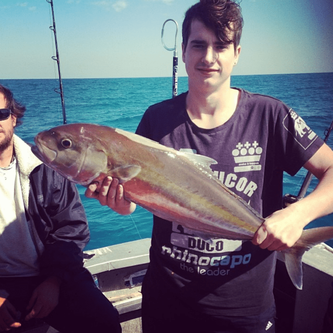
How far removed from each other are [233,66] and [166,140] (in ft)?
2.18

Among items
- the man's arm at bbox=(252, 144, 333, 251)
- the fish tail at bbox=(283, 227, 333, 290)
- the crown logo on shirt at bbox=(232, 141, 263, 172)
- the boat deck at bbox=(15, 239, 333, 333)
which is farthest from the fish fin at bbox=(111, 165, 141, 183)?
the boat deck at bbox=(15, 239, 333, 333)

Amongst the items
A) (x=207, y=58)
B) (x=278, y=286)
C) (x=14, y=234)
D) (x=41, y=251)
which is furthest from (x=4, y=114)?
(x=278, y=286)

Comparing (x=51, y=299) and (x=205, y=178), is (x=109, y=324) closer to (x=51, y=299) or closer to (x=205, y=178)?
(x=51, y=299)

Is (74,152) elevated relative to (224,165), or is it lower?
elevated

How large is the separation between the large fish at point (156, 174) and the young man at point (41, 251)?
1.40 m

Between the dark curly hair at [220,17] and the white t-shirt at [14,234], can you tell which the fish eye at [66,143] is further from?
the white t-shirt at [14,234]

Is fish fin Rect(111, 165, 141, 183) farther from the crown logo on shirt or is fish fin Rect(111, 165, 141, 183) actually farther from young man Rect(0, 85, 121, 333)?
young man Rect(0, 85, 121, 333)

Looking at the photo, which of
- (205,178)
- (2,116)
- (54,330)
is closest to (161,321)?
(205,178)

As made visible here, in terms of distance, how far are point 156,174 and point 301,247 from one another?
104 cm

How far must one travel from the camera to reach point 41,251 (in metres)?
3.08

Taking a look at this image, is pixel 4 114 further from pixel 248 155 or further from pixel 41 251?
pixel 248 155

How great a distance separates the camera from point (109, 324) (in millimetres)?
2842

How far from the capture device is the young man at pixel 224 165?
6.03 ft

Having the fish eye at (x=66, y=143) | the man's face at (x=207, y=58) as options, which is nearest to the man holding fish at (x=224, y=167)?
the man's face at (x=207, y=58)
